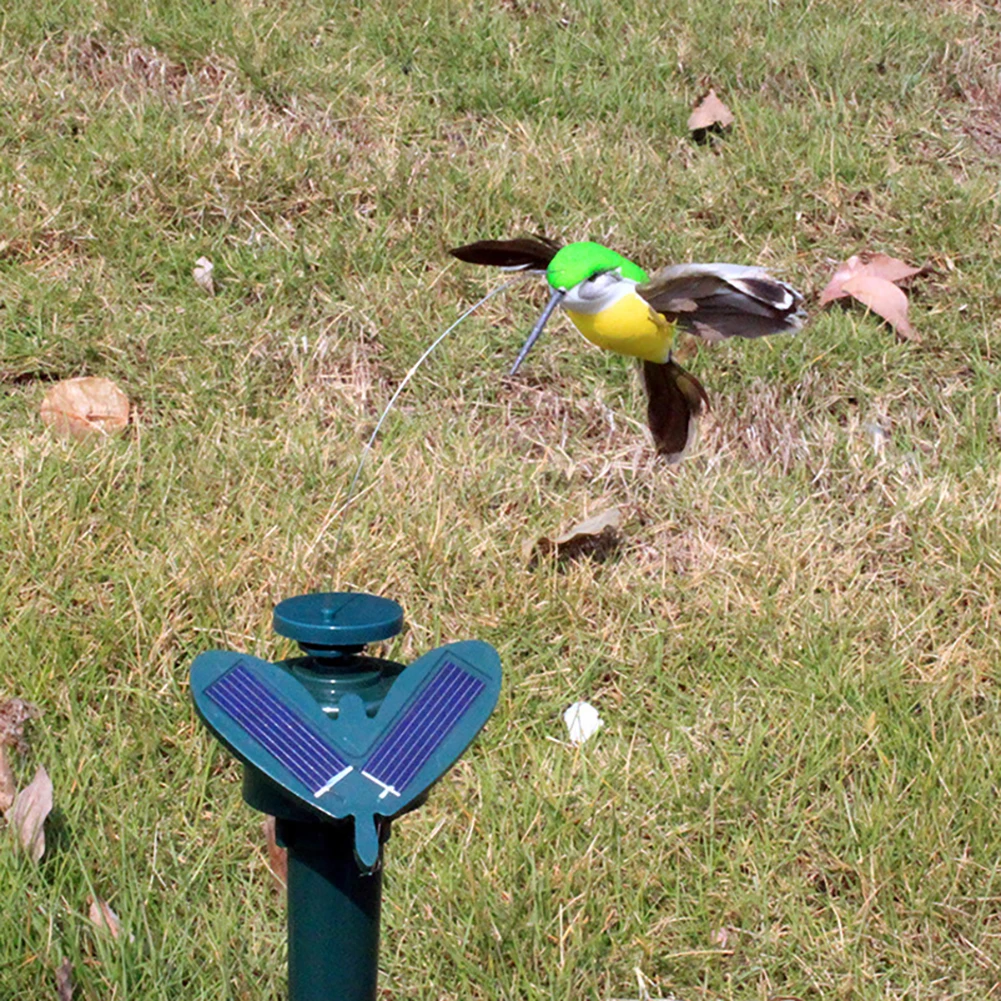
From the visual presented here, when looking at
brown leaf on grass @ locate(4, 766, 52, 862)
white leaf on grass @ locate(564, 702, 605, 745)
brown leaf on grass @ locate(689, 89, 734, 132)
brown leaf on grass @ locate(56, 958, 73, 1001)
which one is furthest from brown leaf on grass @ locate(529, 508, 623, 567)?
brown leaf on grass @ locate(689, 89, 734, 132)

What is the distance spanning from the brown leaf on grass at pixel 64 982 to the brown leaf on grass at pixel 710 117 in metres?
3.09

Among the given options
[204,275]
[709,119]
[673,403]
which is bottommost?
[204,275]

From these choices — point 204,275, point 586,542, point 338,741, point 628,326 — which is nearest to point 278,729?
point 338,741

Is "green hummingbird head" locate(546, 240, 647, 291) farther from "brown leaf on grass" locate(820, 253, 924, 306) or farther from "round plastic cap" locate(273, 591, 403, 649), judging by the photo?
"brown leaf on grass" locate(820, 253, 924, 306)

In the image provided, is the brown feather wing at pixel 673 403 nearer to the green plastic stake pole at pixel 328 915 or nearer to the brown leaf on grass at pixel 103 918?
the green plastic stake pole at pixel 328 915

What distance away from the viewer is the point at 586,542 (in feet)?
9.48

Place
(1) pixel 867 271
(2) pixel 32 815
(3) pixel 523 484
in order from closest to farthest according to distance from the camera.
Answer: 1. (2) pixel 32 815
2. (3) pixel 523 484
3. (1) pixel 867 271

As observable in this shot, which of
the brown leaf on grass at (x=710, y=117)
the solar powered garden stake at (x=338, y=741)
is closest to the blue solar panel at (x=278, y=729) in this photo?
the solar powered garden stake at (x=338, y=741)

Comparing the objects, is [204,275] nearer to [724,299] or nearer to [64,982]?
[64,982]

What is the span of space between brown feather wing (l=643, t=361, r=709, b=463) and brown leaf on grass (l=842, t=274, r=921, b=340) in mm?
1909

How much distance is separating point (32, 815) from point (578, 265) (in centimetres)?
133

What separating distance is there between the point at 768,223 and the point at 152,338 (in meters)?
1.81

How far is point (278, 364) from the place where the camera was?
3.30m

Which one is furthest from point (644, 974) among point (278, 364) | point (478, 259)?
point (278, 364)
